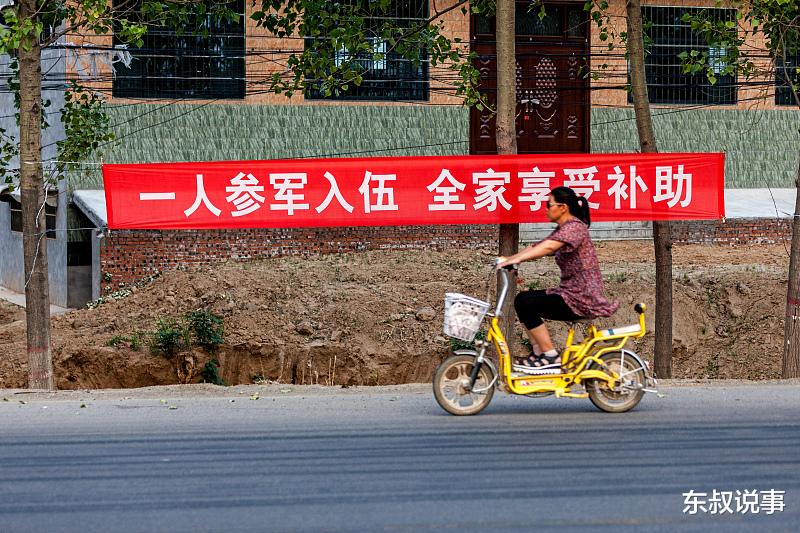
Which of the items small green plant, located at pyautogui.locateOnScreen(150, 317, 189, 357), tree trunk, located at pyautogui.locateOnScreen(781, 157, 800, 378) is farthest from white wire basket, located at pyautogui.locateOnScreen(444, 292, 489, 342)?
small green plant, located at pyautogui.locateOnScreen(150, 317, 189, 357)

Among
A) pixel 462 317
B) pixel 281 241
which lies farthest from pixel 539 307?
pixel 281 241

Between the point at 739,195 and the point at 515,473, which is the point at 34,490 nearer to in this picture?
the point at 515,473

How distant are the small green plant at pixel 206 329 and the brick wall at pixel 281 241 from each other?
2.21 m

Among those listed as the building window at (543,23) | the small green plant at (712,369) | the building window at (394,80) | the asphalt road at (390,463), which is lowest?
the small green plant at (712,369)

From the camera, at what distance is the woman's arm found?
9.57 metres

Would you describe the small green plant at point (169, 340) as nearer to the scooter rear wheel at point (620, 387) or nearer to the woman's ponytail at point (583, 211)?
the scooter rear wheel at point (620, 387)

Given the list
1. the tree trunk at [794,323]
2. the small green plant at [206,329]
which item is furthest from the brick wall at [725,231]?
the small green plant at [206,329]

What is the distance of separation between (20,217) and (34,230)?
11.2 m

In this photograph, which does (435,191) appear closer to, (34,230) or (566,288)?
(34,230)

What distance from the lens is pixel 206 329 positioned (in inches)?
785

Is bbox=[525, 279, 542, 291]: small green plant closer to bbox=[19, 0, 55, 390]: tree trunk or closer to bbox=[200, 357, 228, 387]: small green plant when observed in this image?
bbox=[200, 357, 228, 387]: small green plant

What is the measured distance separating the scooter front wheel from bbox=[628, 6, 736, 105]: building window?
17.2 meters

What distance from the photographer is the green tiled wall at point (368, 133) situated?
23.6 m

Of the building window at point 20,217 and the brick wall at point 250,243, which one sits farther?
the building window at point 20,217
